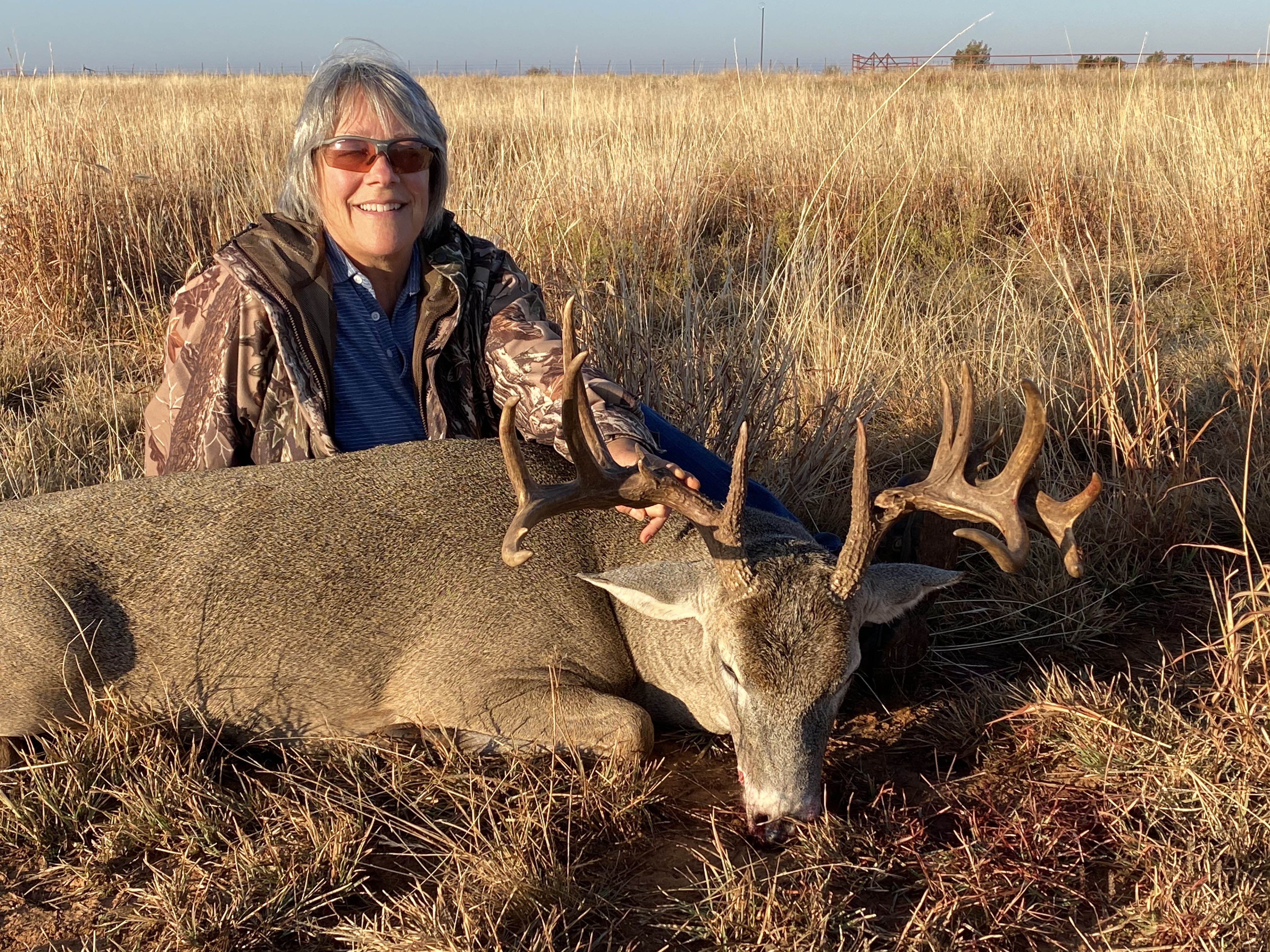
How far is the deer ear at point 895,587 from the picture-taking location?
311cm

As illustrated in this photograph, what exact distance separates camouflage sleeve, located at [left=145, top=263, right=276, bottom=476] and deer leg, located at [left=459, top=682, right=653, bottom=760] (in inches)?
52.8

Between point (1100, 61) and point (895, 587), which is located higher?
point (1100, 61)

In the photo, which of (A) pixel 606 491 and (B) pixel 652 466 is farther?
(B) pixel 652 466

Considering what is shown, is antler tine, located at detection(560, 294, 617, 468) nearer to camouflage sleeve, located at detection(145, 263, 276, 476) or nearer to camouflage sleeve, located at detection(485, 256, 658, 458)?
camouflage sleeve, located at detection(485, 256, 658, 458)

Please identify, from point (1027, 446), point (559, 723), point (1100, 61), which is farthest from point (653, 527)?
point (1100, 61)

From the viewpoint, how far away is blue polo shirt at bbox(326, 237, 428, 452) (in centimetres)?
397

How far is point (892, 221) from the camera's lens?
837 cm

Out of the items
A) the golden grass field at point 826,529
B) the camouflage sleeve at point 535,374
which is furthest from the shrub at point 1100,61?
the camouflage sleeve at point 535,374

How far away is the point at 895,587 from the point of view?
10.3ft

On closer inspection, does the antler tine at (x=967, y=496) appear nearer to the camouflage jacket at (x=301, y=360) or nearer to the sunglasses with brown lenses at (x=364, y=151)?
the camouflage jacket at (x=301, y=360)

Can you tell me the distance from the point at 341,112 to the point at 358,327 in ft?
2.47

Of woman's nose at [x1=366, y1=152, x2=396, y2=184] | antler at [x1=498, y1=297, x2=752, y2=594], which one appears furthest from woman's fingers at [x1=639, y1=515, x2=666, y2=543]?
woman's nose at [x1=366, y1=152, x2=396, y2=184]

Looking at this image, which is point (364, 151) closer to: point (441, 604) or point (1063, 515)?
point (441, 604)

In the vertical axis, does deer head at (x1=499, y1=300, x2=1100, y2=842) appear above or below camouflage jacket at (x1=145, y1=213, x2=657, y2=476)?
below
